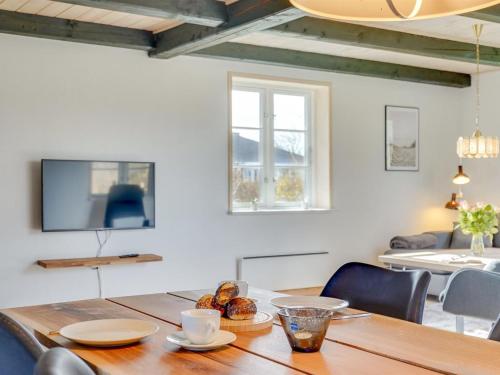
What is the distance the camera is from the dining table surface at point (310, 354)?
1452 millimetres

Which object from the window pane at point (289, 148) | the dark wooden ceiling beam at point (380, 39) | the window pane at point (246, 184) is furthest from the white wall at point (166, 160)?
the dark wooden ceiling beam at point (380, 39)

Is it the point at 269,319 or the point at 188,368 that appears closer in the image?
the point at 188,368

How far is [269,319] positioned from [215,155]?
4110mm

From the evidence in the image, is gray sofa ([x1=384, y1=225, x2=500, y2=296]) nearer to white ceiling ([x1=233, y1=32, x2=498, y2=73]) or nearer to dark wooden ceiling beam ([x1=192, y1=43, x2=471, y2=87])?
dark wooden ceiling beam ([x1=192, y1=43, x2=471, y2=87])

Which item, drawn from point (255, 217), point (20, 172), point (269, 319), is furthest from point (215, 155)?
point (269, 319)

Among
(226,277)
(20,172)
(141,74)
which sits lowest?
(226,277)

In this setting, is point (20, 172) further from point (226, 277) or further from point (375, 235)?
point (375, 235)

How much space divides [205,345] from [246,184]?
15.5 feet

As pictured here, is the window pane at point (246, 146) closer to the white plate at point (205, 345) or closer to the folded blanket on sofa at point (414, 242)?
the folded blanket on sofa at point (414, 242)

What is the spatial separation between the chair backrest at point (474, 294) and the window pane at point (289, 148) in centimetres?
380

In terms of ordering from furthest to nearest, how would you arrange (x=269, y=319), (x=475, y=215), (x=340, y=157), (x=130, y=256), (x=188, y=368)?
(x=340, y=157) < (x=130, y=256) < (x=475, y=215) < (x=269, y=319) < (x=188, y=368)

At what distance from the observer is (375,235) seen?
704cm

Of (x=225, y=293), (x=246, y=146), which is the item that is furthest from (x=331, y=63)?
(x=225, y=293)

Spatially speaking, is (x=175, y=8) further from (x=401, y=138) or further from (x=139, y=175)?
(x=401, y=138)
